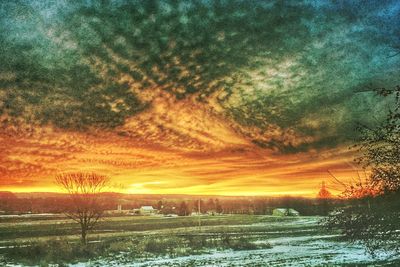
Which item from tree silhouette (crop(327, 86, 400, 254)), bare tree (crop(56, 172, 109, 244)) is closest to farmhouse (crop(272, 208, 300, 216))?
bare tree (crop(56, 172, 109, 244))

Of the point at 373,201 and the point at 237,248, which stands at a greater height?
the point at 373,201

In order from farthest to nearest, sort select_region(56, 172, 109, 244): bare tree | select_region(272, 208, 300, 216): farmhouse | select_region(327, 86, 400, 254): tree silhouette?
select_region(272, 208, 300, 216): farmhouse
select_region(56, 172, 109, 244): bare tree
select_region(327, 86, 400, 254): tree silhouette

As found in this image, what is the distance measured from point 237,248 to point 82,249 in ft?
44.4

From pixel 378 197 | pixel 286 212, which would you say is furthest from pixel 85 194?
pixel 286 212

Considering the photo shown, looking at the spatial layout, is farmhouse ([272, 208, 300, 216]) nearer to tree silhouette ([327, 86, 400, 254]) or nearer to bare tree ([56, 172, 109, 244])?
bare tree ([56, 172, 109, 244])

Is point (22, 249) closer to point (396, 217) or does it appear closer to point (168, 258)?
point (168, 258)

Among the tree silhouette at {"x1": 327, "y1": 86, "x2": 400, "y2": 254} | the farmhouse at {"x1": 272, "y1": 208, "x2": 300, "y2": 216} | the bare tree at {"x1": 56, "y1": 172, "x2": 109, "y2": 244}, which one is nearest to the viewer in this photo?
the tree silhouette at {"x1": 327, "y1": 86, "x2": 400, "y2": 254}

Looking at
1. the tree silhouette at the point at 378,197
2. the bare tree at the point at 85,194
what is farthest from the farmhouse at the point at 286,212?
the tree silhouette at the point at 378,197

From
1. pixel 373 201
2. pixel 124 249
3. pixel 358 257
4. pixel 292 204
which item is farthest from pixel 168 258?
pixel 292 204

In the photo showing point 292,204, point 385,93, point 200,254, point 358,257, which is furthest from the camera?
point 292,204

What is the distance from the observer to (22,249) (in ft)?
114

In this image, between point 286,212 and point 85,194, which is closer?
point 85,194

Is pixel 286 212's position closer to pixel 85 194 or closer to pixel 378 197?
pixel 85 194

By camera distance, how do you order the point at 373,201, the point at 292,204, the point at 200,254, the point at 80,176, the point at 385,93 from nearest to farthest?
the point at 385,93, the point at 373,201, the point at 200,254, the point at 80,176, the point at 292,204
